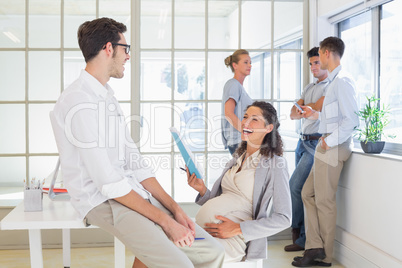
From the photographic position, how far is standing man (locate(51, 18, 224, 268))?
6.49ft

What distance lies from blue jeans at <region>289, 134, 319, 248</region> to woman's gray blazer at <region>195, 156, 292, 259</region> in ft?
4.98

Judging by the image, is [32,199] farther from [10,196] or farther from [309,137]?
[309,137]

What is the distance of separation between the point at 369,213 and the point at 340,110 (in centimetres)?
76

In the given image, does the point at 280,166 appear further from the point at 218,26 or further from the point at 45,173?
the point at 45,173

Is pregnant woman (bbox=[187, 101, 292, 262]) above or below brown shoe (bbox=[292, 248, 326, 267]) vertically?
above

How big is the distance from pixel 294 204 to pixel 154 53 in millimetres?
1800

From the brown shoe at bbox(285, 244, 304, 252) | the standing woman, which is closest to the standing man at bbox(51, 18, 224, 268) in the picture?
the standing woman

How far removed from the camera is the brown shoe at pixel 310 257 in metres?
3.69

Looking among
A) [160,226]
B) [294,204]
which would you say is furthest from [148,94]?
[160,226]

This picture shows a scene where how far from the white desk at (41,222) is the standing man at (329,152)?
1.79m

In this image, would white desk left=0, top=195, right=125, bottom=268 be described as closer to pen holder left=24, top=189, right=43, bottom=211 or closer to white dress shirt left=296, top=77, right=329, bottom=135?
pen holder left=24, top=189, right=43, bottom=211

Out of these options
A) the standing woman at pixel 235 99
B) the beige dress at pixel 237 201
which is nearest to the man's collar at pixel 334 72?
the standing woman at pixel 235 99

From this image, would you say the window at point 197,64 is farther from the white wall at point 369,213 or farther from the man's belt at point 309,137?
the white wall at point 369,213

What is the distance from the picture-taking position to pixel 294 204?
4207 mm
